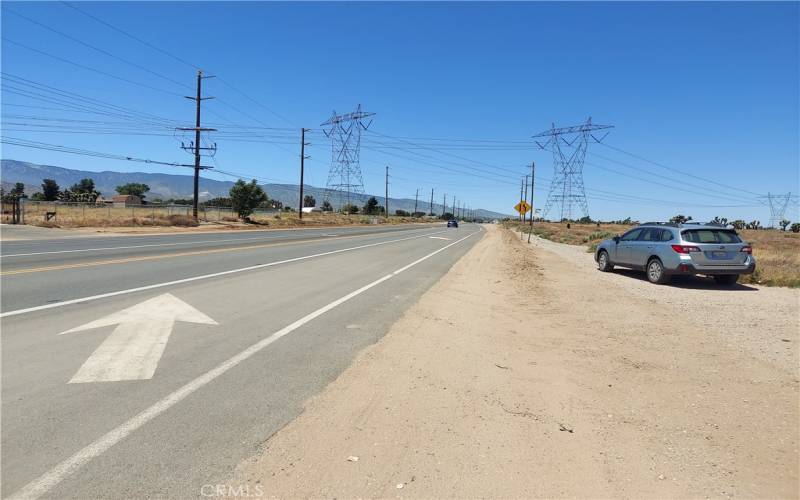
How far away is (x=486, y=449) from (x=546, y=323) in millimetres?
4577

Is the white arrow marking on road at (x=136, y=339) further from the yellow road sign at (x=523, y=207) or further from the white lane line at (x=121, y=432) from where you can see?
the yellow road sign at (x=523, y=207)

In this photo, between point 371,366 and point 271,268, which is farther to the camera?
point 271,268

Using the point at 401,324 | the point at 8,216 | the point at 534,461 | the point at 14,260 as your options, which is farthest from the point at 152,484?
the point at 8,216

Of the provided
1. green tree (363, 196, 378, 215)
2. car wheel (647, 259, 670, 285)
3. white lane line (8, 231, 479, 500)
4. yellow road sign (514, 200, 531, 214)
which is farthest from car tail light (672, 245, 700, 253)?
green tree (363, 196, 378, 215)

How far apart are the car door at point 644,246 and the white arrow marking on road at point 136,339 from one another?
1141 centimetres

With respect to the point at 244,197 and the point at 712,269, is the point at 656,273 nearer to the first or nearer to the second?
the point at 712,269

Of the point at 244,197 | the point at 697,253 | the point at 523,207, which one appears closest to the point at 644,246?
the point at 697,253

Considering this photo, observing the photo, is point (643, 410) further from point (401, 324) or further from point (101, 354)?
point (101, 354)

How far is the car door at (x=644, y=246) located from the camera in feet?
43.6

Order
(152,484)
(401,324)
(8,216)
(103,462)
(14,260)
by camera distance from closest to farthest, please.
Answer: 1. (152,484)
2. (103,462)
3. (401,324)
4. (14,260)
5. (8,216)

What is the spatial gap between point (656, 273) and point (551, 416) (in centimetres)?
1042

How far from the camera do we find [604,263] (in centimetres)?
1569

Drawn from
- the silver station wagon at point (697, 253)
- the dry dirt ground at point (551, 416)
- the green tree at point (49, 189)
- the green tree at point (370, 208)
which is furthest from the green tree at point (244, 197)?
the green tree at point (370, 208)

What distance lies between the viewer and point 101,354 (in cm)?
537
